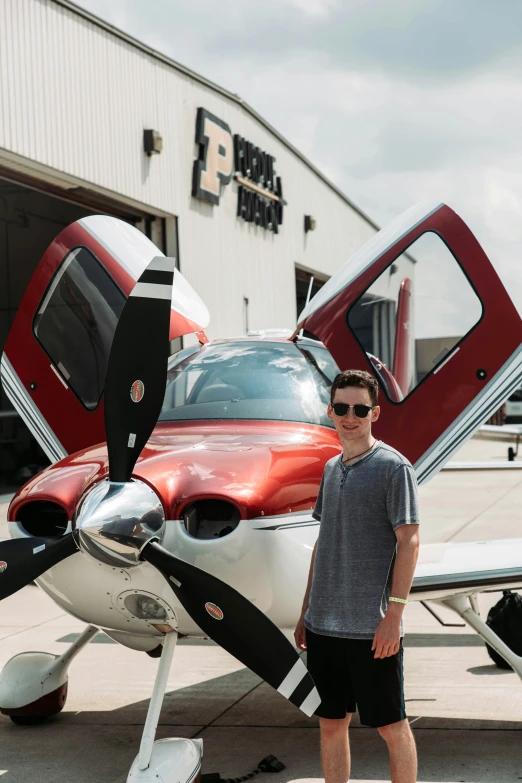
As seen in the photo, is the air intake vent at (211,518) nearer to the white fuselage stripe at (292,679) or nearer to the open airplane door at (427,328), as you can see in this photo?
the white fuselage stripe at (292,679)

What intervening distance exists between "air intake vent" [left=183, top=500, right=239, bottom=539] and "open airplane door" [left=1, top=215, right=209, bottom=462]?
1.91 m

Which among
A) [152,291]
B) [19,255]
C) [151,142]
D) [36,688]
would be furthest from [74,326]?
[19,255]

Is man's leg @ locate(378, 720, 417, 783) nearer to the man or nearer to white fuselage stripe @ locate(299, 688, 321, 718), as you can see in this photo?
the man

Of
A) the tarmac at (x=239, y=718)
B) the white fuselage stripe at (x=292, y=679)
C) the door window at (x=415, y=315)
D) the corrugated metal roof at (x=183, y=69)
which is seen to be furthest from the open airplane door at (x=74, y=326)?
the corrugated metal roof at (x=183, y=69)

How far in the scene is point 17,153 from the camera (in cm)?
1072

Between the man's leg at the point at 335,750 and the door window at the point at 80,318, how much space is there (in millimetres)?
2862

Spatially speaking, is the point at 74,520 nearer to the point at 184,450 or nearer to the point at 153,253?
the point at 184,450

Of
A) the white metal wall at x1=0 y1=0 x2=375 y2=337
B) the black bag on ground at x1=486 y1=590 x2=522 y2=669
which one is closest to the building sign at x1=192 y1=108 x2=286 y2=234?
the white metal wall at x1=0 y1=0 x2=375 y2=337

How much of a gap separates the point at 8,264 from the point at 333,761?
18.4 metres

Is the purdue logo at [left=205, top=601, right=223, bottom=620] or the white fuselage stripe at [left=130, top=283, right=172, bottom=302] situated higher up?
the white fuselage stripe at [left=130, top=283, right=172, bottom=302]

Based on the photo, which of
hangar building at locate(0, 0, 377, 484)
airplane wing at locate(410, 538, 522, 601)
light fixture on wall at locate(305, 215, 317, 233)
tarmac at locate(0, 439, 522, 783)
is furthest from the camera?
light fixture on wall at locate(305, 215, 317, 233)

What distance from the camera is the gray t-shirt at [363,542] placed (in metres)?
3.09

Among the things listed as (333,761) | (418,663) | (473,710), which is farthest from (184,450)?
(418,663)

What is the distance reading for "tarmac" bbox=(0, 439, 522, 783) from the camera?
3.96 metres
